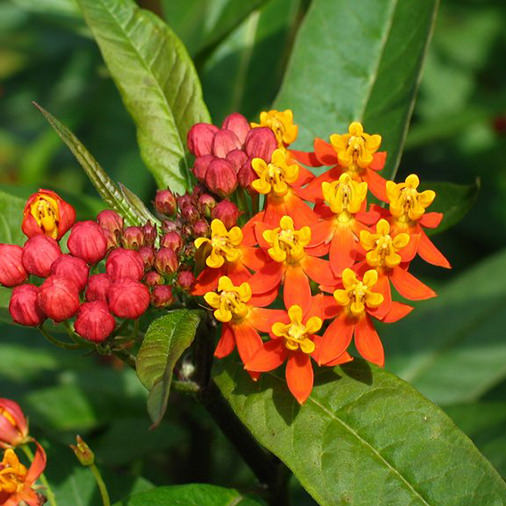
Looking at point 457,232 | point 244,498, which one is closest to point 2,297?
point 244,498

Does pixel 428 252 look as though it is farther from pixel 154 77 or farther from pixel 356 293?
pixel 154 77

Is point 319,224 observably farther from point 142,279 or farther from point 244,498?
point 244,498

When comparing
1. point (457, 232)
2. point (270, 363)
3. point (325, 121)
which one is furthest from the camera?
point (457, 232)

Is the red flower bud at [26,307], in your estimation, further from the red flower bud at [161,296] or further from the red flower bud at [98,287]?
the red flower bud at [161,296]

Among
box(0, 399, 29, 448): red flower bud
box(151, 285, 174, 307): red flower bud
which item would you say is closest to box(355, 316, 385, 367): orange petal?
box(151, 285, 174, 307): red flower bud

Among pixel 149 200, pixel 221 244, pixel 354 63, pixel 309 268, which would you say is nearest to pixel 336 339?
pixel 309 268

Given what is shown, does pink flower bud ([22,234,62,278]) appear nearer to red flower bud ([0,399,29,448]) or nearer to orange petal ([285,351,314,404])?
red flower bud ([0,399,29,448])

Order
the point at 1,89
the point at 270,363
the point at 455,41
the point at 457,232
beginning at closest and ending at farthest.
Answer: the point at 270,363
the point at 457,232
the point at 1,89
the point at 455,41
